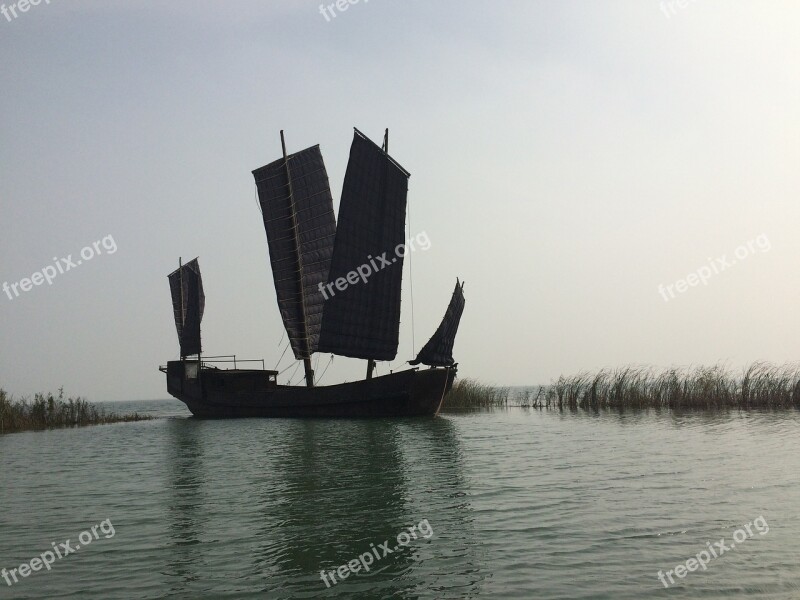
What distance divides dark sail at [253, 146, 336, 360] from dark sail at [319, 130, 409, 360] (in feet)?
18.3

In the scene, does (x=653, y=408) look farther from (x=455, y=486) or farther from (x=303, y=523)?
(x=303, y=523)

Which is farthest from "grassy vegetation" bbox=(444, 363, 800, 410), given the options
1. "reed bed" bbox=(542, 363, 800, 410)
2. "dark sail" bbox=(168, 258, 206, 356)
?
"dark sail" bbox=(168, 258, 206, 356)

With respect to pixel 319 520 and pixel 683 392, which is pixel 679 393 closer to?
pixel 683 392

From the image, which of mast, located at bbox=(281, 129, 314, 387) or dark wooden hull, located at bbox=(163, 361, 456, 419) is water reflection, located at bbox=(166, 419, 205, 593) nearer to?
dark wooden hull, located at bbox=(163, 361, 456, 419)

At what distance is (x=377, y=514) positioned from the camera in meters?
9.98

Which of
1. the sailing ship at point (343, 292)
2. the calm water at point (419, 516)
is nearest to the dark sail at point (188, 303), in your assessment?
the sailing ship at point (343, 292)

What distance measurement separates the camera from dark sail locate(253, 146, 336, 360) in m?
36.8

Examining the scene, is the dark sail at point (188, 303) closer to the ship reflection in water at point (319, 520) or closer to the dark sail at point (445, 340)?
the dark sail at point (445, 340)

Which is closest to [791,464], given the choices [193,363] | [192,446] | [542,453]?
[542,453]

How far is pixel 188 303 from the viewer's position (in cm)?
3991

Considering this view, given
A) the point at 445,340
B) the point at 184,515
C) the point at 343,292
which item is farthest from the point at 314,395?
the point at 184,515

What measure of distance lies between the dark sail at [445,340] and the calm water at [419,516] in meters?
10.7

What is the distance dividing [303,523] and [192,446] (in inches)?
515

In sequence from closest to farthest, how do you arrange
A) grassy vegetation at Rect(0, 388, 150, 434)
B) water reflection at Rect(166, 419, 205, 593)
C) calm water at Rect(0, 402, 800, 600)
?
calm water at Rect(0, 402, 800, 600)
water reflection at Rect(166, 419, 205, 593)
grassy vegetation at Rect(0, 388, 150, 434)
